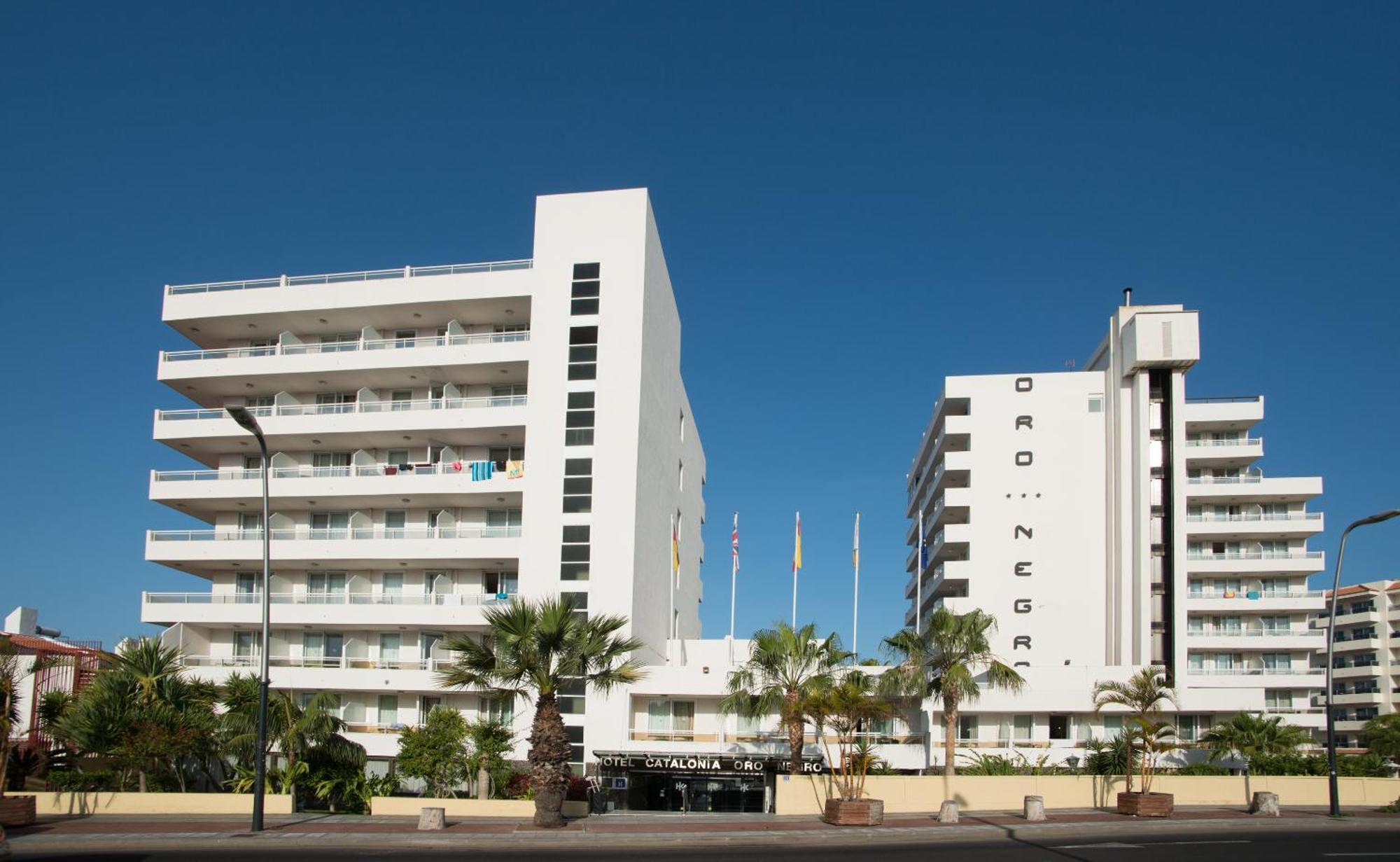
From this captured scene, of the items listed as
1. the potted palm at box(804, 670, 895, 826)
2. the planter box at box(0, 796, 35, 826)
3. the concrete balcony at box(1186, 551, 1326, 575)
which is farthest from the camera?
the concrete balcony at box(1186, 551, 1326, 575)

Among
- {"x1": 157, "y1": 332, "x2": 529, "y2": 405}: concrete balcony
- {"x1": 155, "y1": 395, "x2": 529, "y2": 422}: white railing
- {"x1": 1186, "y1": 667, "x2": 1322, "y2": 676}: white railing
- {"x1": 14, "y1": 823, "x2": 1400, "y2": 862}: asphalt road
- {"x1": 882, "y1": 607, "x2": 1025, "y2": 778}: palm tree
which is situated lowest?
{"x1": 14, "y1": 823, "x2": 1400, "y2": 862}: asphalt road

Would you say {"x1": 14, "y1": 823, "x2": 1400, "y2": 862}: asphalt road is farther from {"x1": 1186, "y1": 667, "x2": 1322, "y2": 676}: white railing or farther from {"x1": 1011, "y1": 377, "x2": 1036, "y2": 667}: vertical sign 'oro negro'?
{"x1": 1186, "y1": 667, "x2": 1322, "y2": 676}: white railing

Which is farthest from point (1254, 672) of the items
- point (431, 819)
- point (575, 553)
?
point (431, 819)

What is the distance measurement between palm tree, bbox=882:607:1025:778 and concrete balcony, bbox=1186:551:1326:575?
2938 centimetres

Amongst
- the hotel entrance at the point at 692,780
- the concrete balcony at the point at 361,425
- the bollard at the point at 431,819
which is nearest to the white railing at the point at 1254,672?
the hotel entrance at the point at 692,780

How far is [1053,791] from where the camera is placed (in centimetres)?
4106

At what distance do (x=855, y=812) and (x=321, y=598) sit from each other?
28604 millimetres

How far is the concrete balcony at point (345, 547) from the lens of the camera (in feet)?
163

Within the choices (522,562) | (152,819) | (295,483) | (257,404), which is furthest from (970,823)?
(257,404)

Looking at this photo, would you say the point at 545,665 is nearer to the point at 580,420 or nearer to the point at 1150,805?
the point at 580,420

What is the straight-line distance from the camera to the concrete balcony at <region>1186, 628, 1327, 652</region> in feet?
224

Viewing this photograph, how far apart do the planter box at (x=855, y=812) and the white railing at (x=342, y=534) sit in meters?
21.9

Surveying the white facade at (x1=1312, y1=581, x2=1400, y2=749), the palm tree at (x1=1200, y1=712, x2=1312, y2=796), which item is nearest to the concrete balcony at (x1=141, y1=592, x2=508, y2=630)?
the palm tree at (x1=1200, y1=712, x2=1312, y2=796)

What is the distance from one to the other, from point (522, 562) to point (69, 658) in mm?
22474
